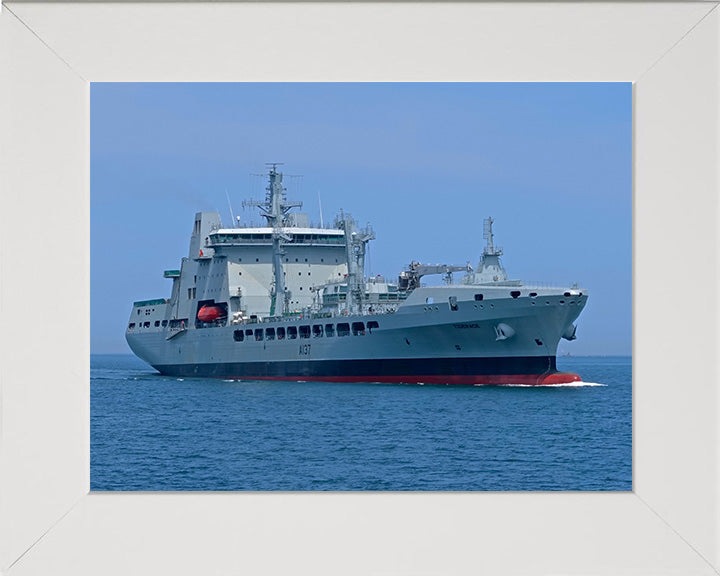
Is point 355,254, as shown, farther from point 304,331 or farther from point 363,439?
point 363,439

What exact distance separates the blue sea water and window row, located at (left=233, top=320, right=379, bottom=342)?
115cm

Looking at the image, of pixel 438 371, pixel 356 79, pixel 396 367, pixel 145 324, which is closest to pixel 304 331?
→ pixel 396 367

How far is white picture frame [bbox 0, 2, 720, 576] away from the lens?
11.9 ft

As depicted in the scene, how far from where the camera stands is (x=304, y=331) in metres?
23.6

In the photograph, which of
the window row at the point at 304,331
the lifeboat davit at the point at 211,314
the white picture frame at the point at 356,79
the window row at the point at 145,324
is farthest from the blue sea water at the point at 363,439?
the window row at the point at 145,324

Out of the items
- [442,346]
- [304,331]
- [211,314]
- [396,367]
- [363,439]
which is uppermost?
[211,314]

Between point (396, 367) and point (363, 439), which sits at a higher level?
point (396, 367)

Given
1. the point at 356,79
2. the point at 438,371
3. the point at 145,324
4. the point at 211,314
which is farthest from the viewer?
the point at 145,324

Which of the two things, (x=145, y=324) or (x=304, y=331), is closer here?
(x=304, y=331)

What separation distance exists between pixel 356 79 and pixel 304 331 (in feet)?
63.9

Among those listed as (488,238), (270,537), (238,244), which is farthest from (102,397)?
(270,537)

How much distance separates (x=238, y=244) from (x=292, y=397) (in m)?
7.69

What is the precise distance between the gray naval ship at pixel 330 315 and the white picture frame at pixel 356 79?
16.0 m

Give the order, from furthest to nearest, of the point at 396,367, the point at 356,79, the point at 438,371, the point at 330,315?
the point at 330,315
the point at 396,367
the point at 438,371
the point at 356,79
